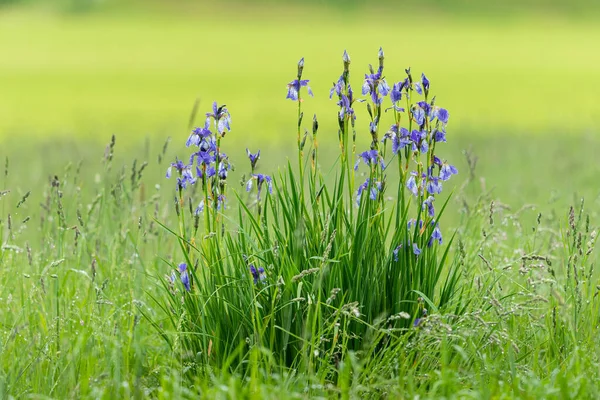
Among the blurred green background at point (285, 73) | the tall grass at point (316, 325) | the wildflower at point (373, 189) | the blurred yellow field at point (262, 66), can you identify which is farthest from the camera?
the blurred yellow field at point (262, 66)

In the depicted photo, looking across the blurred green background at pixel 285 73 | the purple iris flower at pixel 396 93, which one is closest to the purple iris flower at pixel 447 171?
the purple iris flower at pixel 396 93

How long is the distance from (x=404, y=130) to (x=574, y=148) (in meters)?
9.08

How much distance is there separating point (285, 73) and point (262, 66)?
183cm

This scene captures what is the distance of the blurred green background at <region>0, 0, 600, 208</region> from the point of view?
12.2 meters

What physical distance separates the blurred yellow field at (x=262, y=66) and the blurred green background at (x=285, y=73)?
7 cm

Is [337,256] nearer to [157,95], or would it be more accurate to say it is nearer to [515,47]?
[157,95]

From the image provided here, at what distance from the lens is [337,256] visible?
12.0 ft

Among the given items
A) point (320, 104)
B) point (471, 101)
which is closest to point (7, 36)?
point (320, 104)

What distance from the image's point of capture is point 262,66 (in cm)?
2736

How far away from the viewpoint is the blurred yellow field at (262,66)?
16.4 meters

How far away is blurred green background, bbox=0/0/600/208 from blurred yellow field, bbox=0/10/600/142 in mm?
70

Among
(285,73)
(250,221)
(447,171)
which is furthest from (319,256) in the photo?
(285,73)

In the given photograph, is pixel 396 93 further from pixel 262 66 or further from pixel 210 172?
pixel 262 66

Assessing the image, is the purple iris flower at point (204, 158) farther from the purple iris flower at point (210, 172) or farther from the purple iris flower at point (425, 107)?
the purple iris flower at point (425, 107)
